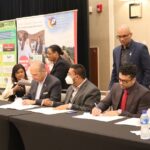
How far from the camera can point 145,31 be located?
5262 millimetres

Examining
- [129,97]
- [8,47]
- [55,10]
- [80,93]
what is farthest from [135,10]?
[8,47]

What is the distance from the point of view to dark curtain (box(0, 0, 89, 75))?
5.66 metres

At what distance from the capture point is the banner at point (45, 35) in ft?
18.2

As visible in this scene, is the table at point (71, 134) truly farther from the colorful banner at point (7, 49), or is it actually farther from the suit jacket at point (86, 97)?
the colorful banner at point (7, 49)

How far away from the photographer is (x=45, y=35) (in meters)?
6.02

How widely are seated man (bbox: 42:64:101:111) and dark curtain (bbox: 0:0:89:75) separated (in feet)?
6.58

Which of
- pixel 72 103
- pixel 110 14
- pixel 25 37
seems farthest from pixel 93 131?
pixel 25 37

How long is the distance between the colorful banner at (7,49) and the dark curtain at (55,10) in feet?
1.07

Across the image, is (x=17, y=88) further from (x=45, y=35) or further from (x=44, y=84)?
(x=45, y=35)

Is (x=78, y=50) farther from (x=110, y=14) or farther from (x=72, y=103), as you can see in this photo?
(x=72, y=103)

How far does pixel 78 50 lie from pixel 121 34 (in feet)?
6.68

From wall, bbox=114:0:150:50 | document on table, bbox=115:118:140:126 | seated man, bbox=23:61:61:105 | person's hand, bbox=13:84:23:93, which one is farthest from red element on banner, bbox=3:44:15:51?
document on table, bbox=115:118:140:126

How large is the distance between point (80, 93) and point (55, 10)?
112 inches

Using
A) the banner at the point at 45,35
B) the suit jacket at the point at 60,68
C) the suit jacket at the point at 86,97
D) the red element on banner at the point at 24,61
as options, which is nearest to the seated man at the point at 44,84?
the suit jacket at the point at 86,97
